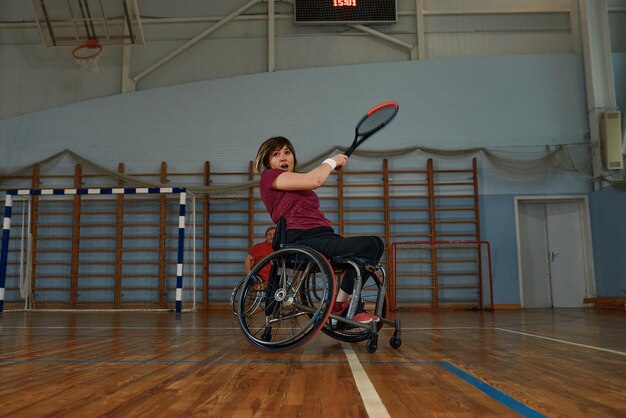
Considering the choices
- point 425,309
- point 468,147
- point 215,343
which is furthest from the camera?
point 468,147

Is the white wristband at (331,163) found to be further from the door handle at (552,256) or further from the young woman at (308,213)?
the door handle at (552,256)

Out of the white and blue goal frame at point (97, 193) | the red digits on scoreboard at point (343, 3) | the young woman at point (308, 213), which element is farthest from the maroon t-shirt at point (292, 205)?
the red digits on scoreboard at point (343, 3)

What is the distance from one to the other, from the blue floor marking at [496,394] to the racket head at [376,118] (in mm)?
1442

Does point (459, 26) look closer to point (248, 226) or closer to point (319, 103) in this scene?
point (319, 103)

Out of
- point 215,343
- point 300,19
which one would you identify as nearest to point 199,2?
point 300,19

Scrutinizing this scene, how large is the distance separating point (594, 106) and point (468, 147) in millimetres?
1758

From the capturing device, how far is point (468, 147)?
285 inches

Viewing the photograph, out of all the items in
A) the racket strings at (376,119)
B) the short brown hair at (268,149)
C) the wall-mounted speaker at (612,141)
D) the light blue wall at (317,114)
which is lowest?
the short brown hair at (268,149)

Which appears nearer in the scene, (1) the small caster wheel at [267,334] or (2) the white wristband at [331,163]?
(1) the small caster wheel at [267,334]

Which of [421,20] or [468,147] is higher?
[421,20]

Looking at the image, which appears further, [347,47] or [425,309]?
[347,47]

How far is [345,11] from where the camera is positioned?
7617 mm

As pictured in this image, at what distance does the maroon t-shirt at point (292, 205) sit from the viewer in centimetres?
224

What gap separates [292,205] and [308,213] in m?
0.08
